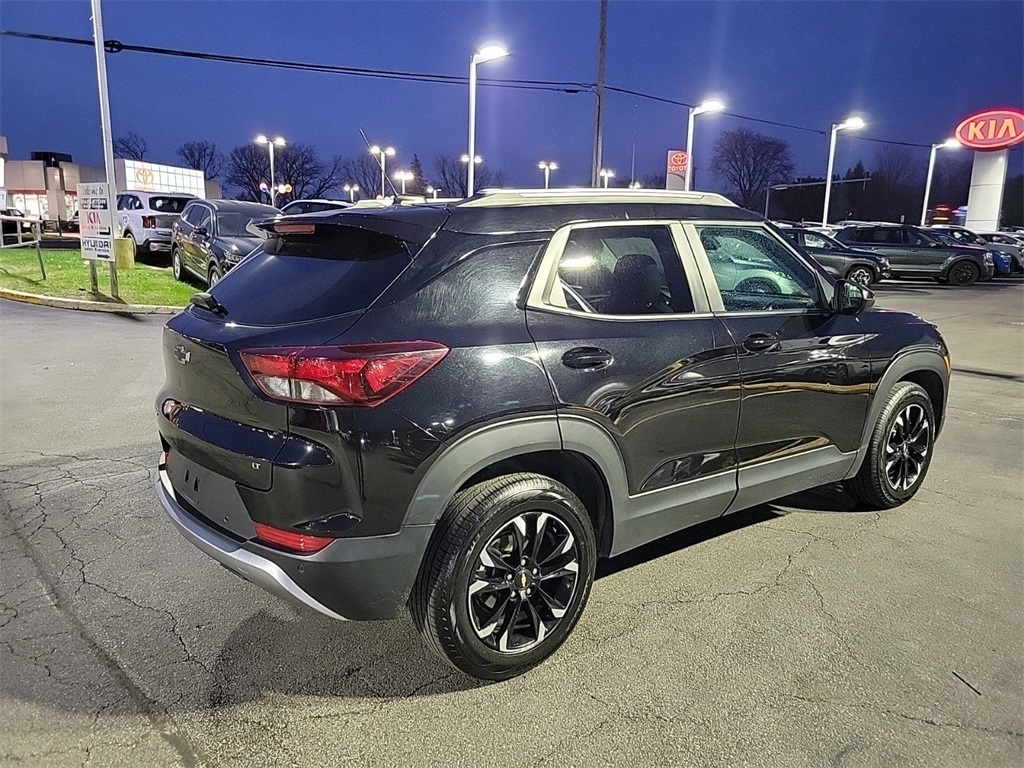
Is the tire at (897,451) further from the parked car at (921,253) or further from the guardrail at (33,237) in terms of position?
the parked car at (921,253)

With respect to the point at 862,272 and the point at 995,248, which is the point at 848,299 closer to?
the point at 862,272

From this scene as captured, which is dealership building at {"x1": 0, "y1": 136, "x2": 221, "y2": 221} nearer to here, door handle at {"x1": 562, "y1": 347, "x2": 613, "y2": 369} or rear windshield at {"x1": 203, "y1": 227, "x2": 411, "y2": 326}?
rear windshield at {"x1": 203, "y1": 227, "x2": 411, "y2": 326}

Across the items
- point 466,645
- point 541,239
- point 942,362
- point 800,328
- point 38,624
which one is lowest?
point 38,624

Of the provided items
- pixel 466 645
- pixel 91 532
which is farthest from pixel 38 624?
pixel 466 645

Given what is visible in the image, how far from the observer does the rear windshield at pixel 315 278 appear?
2.79 m

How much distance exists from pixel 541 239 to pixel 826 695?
201cm

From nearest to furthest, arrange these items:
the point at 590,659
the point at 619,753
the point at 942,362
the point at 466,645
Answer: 1. the point at 619,753
2. the point at 466,645
3. the point at 590,659
4. the point at 942,362

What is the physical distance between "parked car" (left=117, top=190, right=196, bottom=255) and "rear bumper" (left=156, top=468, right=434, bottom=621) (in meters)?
17.0

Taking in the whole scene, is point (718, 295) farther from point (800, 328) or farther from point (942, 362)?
point (942, 362)

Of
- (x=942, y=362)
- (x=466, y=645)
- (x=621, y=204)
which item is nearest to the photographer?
(x=466, y=645)

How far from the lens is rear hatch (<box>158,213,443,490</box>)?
2.67 meters

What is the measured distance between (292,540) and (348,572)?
0.22 meters

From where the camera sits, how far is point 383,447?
254 cm

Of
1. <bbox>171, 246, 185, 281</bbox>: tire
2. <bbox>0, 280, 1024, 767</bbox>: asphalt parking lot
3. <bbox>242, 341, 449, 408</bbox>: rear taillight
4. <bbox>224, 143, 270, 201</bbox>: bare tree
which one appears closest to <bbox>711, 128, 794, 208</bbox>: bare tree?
<bbox>224, 143, 270, 201</bbox>: bare tree
